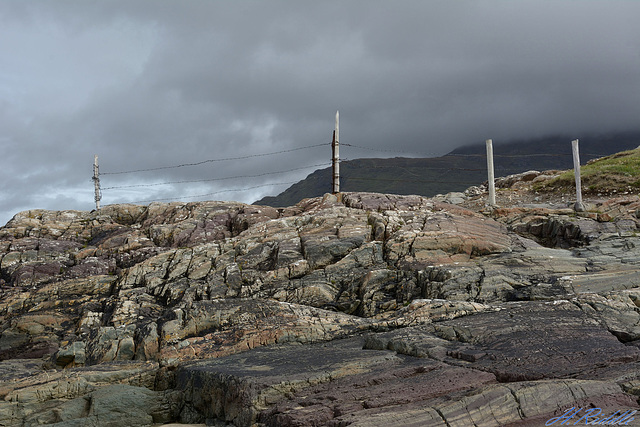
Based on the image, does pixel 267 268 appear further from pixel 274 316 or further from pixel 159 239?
pixel 159 239

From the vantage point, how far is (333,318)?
15.2m

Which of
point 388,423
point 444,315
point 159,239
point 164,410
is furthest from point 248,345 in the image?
point 159,239

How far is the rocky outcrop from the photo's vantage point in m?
8.60

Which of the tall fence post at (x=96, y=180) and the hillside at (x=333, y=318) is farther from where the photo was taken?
the tall fence post at (x=96, y=180)

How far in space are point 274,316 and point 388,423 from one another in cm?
885

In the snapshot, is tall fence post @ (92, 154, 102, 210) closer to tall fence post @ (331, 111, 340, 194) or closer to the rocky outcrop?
the rocky outcrop

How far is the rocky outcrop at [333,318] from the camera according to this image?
8.60 metres

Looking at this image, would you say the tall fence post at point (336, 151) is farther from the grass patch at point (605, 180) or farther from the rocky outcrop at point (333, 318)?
the grass patch at point (605, 180)

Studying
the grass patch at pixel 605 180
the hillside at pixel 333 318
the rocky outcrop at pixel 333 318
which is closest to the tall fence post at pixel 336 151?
the hillside at pixel 333 318

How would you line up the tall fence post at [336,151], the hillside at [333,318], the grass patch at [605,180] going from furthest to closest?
the grass patch at [605,180] → the tall fence post at [336,151] → the hillside at [333,318]

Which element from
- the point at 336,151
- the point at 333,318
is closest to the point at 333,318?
the point at 333,318

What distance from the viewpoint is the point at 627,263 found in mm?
17047

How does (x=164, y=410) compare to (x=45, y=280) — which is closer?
(x=164, y=410)

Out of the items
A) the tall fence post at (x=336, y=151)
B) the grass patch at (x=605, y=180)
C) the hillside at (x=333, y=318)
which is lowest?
the hillside at (x=333, y=318)
